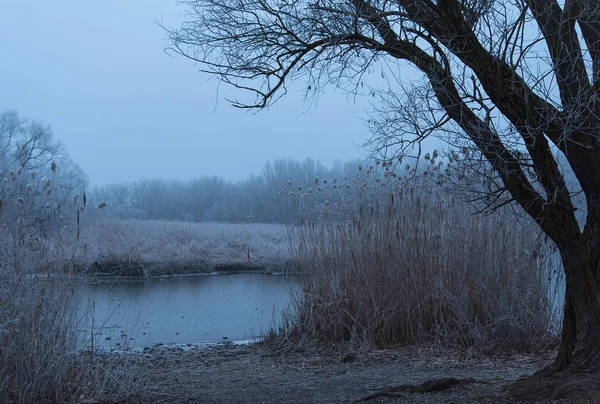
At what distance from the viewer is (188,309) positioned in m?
11.4

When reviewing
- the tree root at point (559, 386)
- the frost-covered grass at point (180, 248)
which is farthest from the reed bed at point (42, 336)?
the frost-covered grass at point (180, 248)

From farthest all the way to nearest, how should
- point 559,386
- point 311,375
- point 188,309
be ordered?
point 188,309
point 311,375
point 559,386

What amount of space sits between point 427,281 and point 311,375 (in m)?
1.83

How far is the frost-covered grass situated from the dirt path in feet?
29.9

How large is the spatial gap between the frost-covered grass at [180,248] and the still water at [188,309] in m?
1.69

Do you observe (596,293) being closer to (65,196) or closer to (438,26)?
(438,26)

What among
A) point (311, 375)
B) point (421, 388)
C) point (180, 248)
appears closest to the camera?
point (421, 388)

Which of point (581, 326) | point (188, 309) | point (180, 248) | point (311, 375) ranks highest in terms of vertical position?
point (180, 248)

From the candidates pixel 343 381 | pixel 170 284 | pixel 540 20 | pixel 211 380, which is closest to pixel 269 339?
pixel 211 380

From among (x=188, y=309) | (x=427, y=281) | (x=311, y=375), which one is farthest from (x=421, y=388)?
(x=188, y=309)

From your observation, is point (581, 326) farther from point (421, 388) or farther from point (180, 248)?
point (180, 248)

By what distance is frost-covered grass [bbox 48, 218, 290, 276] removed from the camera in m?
18.2

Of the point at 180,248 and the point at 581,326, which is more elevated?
the point at 180,248

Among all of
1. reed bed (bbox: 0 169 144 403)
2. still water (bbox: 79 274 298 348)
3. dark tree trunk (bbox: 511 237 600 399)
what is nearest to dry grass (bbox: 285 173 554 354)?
still water (bbox: 79 274 298 348)
